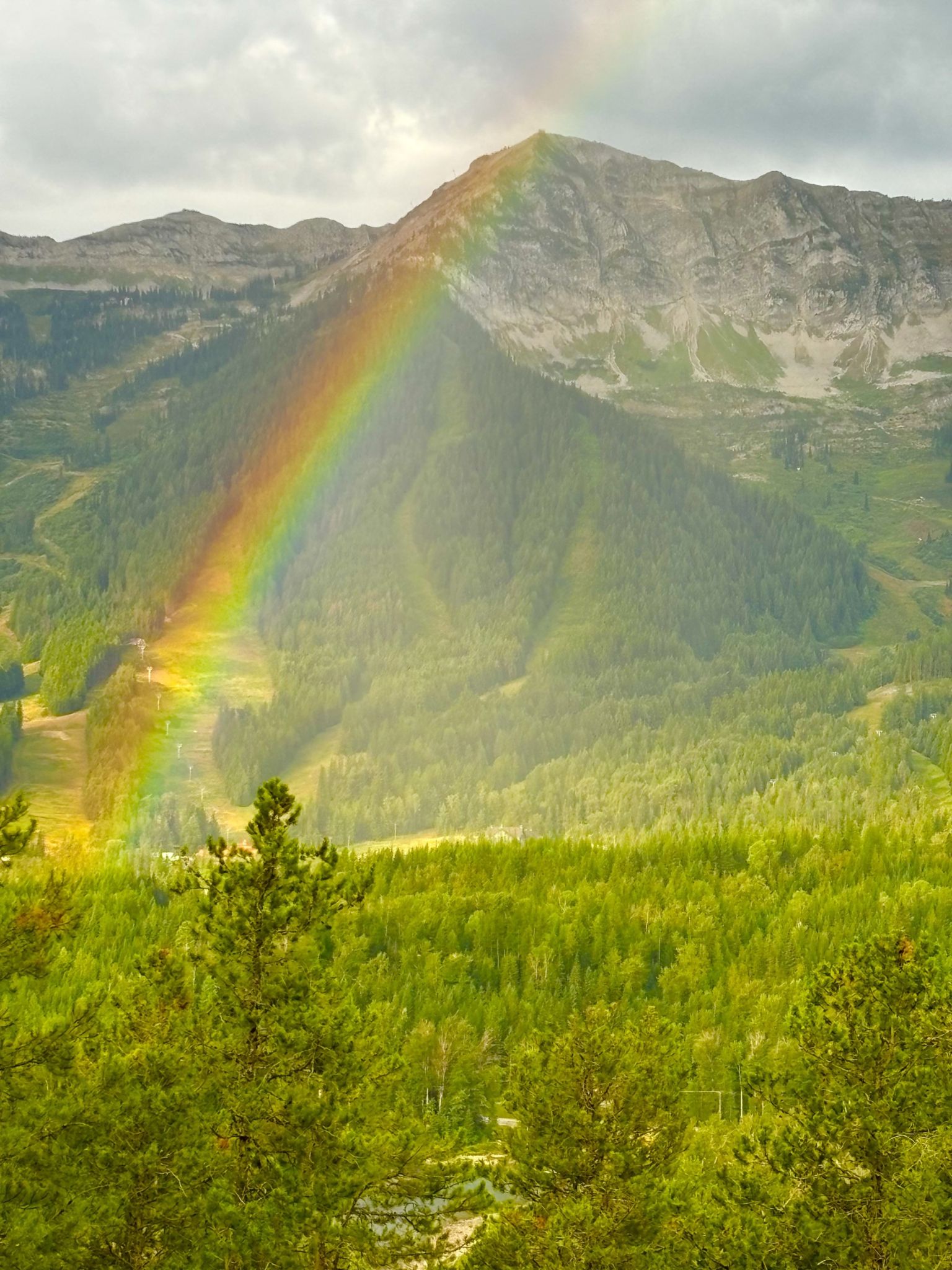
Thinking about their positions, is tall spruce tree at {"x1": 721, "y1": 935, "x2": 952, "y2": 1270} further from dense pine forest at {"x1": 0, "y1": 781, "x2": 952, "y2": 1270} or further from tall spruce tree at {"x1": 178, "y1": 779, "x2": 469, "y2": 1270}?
tall spruce tree at {"x1": 178, "y1": 779, "x2": 469, "y2": 1270}

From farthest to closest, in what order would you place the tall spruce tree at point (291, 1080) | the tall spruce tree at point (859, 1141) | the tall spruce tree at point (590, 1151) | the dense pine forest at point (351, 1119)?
the tall spruce tree at point (590, 1151) → the tall spruce tree at point (859, 1141) → the tall spruce tree at point (291, 1080) → the dense pine forest at point (351, 1119)

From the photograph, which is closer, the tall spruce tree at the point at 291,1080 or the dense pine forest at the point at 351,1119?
the dense pine forest at the point at 351,1119

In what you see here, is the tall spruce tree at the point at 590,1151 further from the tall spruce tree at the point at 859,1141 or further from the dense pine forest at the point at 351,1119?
the tall spruce tree at the point at 859,1141

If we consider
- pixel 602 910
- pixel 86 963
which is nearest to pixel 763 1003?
pixel 602 910

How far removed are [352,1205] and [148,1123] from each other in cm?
629

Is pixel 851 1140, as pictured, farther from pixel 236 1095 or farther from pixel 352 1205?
pixel 236 1095

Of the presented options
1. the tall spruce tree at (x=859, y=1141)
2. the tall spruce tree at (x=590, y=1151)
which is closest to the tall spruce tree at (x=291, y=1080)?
the tall spruce tree at (x=590, y=1151)

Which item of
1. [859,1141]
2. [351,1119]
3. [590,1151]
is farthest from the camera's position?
[590,1151]

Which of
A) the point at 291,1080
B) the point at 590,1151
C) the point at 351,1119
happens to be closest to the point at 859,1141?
the point at 590,1151

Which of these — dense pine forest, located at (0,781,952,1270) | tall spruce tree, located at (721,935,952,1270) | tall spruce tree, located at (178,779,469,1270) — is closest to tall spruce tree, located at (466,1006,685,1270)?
dense pine forest, located at (0,781,952,1270)

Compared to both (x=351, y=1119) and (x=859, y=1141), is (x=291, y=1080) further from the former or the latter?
(x=859, y=1141)

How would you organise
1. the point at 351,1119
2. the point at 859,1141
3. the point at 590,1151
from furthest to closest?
the point at 590,1151
the point at 859,1141
the point at 351,1119

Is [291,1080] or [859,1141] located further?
[859,1141]

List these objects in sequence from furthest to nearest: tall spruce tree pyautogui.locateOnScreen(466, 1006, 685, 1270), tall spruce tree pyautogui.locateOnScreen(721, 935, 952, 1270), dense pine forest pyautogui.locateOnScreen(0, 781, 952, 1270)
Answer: tall spruce tree pyautogui.locateOnScreen(466, 1006, 685, 1270)
tall spruce tree pyautogui.locateOnScreen(721, 935, 952, 1270)
dense pine forest pyautogui.locateOnScreen(0, 781, 952, 1270)
